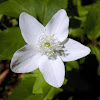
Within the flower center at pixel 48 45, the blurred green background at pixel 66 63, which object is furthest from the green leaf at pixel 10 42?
the flower center at pixel 48 45

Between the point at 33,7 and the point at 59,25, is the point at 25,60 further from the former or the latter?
the point at 33,7

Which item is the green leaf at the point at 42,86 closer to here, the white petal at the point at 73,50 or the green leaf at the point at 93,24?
the white petal at the point at 73,50

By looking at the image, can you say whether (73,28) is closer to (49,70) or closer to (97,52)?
(97,52)

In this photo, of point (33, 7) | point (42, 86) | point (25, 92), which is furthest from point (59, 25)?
point (25, 92)

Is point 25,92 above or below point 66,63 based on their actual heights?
below

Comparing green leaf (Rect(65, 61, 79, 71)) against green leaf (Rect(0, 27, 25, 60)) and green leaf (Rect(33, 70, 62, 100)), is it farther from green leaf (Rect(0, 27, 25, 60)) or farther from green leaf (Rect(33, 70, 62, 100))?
green leaf (Rect(0, 27, 25, 60))

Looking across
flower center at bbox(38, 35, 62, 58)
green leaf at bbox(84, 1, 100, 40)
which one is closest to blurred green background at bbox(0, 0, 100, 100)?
green leaf at bbox(84, 1, 100, 40)
